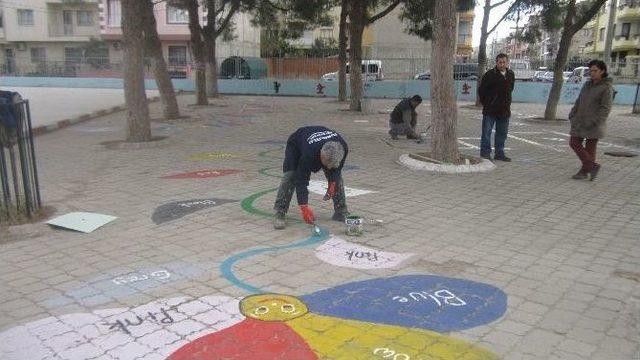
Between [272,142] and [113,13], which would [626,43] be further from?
[272,142]

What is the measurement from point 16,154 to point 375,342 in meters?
4.64

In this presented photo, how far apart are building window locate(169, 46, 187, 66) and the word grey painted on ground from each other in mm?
37226

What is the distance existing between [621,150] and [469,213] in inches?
263

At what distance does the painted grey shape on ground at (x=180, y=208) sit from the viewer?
232 inches

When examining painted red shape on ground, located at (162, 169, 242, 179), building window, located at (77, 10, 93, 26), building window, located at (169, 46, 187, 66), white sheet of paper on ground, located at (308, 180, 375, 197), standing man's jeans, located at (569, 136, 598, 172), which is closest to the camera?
white sheet of paper on ground, located at (308, 180, 375, 197)

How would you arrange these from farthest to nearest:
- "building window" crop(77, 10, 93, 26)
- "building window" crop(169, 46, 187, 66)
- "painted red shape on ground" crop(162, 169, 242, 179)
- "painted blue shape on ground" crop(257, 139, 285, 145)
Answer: "building window" crop(77, 10, 93, 26)
"building window" crop(169, 46, 187, 66)
"painted blue shape on ground" crop(257, 139, 285, 145)
"painted red shape on ground" crop(162, 169, 242, 179)

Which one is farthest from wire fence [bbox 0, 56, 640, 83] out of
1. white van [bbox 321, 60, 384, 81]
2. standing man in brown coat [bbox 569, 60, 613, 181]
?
standing man in brown coat [bbox 569, 60, 613, 181]

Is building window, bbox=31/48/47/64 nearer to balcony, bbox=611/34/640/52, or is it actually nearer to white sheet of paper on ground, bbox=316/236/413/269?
white sheet of paper on ground, bbox=316/236/413/269

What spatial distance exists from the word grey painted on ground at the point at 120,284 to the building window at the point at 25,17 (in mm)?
47047

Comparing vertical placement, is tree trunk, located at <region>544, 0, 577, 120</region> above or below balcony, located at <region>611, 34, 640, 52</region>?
below

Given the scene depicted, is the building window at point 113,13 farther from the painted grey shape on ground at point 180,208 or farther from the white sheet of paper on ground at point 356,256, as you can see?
the white sheet of paper on ground at point 356,256

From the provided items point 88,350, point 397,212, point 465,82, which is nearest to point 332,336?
point 88,350

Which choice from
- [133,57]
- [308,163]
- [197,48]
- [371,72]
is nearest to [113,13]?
[371,72]

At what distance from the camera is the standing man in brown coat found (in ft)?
24.4
